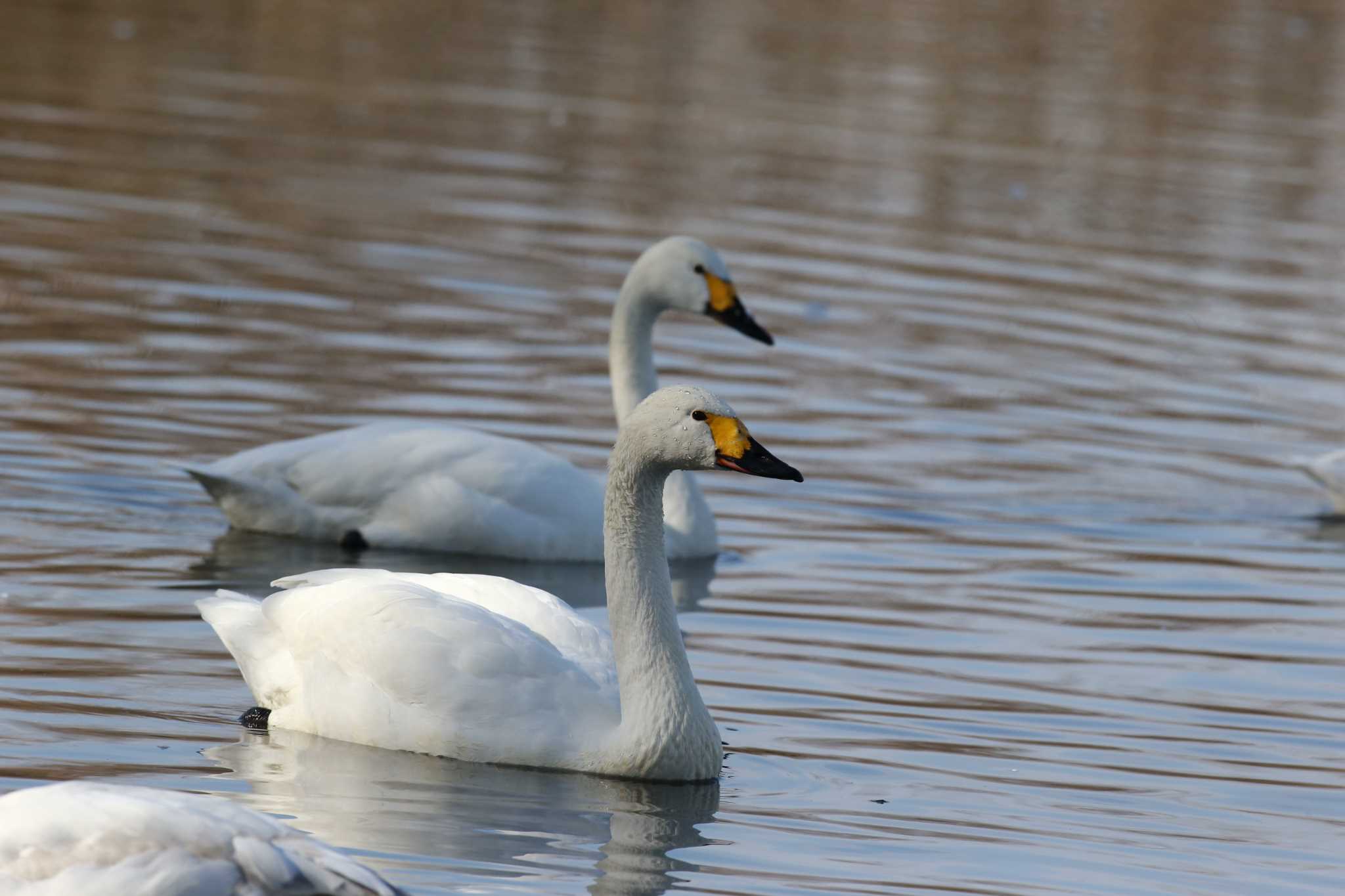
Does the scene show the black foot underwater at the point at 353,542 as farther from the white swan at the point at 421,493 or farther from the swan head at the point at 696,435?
the swan head at the point at 696,435

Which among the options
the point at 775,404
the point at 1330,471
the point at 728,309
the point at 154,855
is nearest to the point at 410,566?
the point at 728,309

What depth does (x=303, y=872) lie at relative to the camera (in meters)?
4.72

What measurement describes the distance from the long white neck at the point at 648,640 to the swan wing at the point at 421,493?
2.61m

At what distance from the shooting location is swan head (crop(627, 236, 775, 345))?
10906mm

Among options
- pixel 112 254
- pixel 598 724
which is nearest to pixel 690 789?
pixel 598 724

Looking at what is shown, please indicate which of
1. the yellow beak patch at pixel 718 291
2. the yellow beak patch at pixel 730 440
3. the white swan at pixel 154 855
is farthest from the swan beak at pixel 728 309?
the white swan at pixel 154 855

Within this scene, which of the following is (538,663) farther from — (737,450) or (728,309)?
(728,309)

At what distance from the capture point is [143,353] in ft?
41.1

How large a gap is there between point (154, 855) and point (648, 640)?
2480 millimetres

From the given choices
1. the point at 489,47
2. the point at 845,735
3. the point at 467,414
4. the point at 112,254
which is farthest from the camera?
the point at 489,47

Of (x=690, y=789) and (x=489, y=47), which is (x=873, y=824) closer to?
(x=690, y=789)

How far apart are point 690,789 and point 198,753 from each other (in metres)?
1.35

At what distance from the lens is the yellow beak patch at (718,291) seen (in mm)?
10969

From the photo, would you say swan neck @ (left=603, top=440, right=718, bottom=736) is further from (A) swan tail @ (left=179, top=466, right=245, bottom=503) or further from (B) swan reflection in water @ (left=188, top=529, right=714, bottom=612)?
(A) swan tail @ (left=179, top=466, right=245, bottom=503)
